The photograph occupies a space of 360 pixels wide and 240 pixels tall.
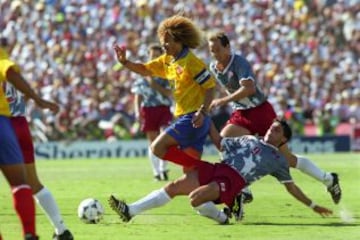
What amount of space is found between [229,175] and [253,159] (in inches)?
14.2

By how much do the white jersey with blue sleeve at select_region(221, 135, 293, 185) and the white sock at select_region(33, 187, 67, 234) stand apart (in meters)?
2.41

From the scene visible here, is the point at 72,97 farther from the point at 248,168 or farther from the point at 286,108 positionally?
the point at 248,168

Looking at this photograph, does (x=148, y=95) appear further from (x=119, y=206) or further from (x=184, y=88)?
(x=119, y=206)

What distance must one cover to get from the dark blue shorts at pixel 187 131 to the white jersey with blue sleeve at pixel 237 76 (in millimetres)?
1175

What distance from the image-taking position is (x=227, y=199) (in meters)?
12.0

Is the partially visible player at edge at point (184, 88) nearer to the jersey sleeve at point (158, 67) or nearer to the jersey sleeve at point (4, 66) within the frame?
the jersey sleeve at point (158, 67)

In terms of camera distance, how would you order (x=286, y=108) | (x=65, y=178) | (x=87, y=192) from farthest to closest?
(x=286, y=108) → (x=65, y=178) → (x=87, y=192)

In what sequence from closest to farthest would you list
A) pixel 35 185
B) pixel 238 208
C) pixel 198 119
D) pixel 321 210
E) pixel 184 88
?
pixel 35 185
pixel 198 119
pixel 321 210
pixel 184 88
pixel 238 208

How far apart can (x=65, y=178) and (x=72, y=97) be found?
39.6 feet

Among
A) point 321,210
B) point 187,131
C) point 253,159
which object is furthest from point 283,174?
point 187,131

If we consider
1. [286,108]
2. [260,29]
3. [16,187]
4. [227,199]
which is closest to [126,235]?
[227,199]

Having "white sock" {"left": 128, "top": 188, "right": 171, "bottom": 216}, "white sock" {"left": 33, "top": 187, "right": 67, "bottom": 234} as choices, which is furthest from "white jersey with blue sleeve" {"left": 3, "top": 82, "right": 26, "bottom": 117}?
"white sock" {"left": 128, "top": 188, "right": 171, "bottom": 216}

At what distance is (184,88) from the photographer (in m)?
12.5

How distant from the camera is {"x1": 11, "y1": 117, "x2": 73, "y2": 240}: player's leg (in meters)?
10.4
